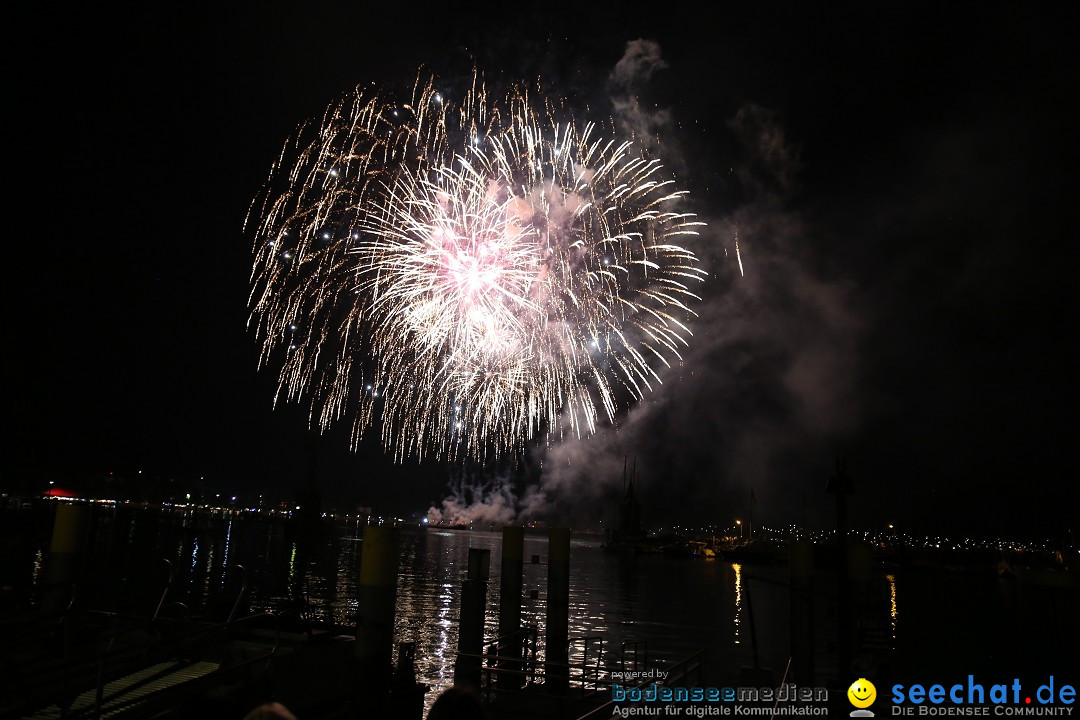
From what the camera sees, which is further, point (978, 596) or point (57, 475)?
point (57, 475)

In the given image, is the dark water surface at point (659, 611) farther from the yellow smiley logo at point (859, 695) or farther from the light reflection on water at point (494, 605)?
the yellow smiley logo at point (859, 695)

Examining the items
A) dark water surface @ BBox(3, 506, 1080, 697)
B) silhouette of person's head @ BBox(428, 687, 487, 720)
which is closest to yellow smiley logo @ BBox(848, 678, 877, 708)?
dark water surface @ BBox(3, 506, 1080, 697)

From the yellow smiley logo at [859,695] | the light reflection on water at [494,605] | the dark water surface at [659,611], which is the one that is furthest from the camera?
the light reflection on water at [494,605]

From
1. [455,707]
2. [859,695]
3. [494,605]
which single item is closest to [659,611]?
[494,605]

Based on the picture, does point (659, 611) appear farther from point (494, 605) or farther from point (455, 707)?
point (455, 707)

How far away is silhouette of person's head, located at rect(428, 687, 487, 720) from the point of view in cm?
416

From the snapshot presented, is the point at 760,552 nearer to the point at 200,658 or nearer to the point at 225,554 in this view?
the point at 225,554

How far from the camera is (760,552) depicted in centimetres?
18350

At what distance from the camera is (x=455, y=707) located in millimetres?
4180

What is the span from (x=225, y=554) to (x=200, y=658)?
96.9m

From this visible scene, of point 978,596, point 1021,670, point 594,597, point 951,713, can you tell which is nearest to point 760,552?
point 978,596

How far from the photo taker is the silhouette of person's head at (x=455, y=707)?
4.16 metres

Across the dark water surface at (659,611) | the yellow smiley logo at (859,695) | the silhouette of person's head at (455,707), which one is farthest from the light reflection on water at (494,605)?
the silhouette of person's head at (455,707)

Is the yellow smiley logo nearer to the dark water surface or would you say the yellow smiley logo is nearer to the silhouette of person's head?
the dark water surface
